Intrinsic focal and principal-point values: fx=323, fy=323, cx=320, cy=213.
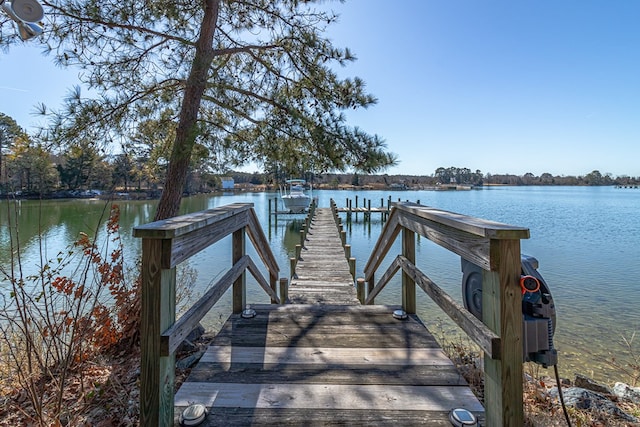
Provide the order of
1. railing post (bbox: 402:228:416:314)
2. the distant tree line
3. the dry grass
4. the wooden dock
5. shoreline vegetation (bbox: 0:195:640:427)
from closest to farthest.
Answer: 1. the wooden dock
2. shoreline vegetation (bbox: 0:195:640:427)
3. the dry grass
4. the distant tree line
5. railing post (bbox: 402:228:416:314)

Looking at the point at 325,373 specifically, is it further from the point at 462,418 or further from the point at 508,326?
the point at 508,326

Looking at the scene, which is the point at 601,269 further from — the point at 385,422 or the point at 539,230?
the point at 385,422

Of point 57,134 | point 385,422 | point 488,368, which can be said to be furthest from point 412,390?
point 57,134

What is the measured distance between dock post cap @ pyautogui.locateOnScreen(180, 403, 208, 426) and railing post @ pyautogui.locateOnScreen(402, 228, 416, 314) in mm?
1832

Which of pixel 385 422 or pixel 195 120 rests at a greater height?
pixel 195 120

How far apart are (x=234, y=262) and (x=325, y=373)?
1270mm

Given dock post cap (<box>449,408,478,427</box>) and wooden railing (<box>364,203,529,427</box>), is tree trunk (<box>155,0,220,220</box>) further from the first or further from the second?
dock post cap (<box>449,408,478,427</box>)

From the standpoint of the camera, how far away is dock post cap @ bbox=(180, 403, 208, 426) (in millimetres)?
1536

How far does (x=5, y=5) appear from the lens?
2.21 m

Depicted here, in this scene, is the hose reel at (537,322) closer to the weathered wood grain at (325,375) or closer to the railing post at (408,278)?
the weathered wood grain at (325,375)

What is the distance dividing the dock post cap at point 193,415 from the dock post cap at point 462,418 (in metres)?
1.21

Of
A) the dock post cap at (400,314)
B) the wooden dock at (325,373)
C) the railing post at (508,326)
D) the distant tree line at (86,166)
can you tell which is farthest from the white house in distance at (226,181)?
the railing post at (508,326)

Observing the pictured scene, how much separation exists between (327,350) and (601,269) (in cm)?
1124

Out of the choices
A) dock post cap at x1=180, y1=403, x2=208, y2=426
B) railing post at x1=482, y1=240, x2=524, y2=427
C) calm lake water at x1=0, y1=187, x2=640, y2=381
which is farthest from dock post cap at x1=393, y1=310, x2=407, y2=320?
calm lake water at x1=0, y1=187, x2=640, y2=381
